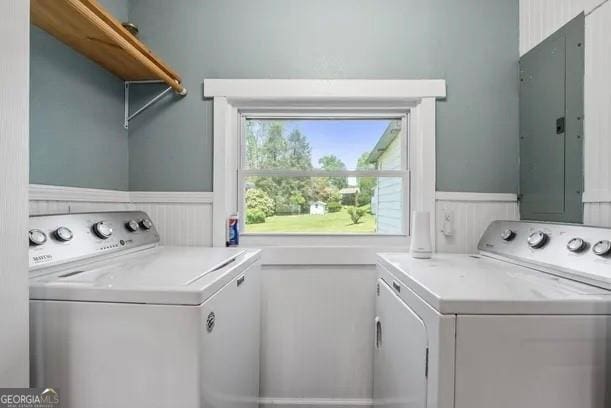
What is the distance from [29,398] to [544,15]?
2550 millimetres

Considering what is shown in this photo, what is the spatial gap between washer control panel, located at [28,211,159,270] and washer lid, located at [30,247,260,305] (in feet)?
0.18

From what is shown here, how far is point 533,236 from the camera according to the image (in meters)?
1.41

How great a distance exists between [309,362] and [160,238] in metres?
1.13

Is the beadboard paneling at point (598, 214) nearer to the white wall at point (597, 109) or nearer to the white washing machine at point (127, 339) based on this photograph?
the white wall at point (597, 109)

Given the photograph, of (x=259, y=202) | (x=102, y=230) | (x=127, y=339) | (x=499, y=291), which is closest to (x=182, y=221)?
(x=259, y=202)

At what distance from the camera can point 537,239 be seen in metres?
1.37

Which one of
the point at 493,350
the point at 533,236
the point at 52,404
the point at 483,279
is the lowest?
the point at 52,404

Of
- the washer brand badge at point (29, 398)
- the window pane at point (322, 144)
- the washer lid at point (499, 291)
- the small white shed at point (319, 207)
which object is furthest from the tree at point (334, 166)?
the washer brand badge at point (29, 398)

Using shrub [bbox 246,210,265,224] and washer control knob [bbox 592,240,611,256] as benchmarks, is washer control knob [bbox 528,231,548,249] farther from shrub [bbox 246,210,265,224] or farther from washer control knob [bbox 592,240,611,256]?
shrub [bbox 246,210,265,224]

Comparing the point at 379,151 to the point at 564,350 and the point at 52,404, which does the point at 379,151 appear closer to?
the point at 564,350

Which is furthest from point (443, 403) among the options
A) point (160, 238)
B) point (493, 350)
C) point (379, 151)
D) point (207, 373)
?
point (160, 238)

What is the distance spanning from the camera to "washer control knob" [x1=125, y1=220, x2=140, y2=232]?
1.58 m

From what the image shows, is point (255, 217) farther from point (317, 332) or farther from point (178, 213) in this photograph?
point (317, 332)

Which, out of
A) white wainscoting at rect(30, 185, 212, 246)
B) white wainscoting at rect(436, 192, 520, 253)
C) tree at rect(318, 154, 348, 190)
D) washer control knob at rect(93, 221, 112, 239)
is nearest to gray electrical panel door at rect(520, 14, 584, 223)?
white wainscoting at rect(436, 192, 520, 253)
